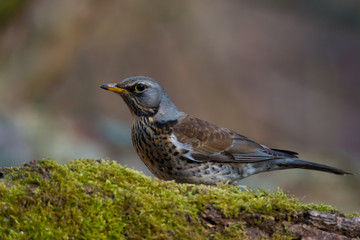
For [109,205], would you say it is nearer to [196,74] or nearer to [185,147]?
[185,147]

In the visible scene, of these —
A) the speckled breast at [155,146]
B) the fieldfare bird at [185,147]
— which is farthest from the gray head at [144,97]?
the speckled breast at [155,146]

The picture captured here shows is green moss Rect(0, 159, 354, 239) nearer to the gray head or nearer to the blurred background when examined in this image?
the gray head

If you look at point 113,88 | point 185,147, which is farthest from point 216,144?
point 113,88

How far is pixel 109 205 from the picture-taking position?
133 inches

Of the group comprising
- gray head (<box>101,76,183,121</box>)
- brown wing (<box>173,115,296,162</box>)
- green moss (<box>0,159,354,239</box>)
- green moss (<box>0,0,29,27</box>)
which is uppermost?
green moss (<box>0,0,29,27</box>)

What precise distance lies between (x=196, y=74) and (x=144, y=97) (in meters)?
11.2

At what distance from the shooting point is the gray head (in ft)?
21.3

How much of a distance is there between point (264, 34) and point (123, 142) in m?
9.18

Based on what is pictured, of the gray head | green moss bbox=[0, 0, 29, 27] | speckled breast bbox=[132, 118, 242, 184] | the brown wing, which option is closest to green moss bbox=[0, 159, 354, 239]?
speckled breast bbox=[132, 118, 242, 184]

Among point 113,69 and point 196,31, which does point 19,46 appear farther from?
point 196,31

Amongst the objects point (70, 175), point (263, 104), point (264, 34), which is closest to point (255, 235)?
point (70, 175)

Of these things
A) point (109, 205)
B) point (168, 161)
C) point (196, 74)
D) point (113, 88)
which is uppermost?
point (196, 74)

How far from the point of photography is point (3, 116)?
1390 centimetres

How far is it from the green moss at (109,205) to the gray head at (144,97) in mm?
2597
